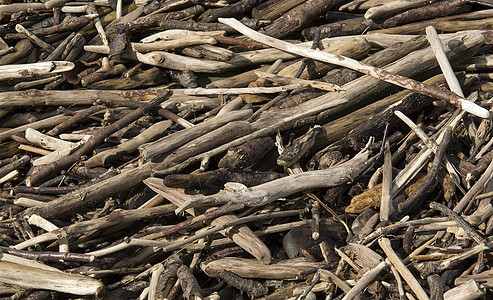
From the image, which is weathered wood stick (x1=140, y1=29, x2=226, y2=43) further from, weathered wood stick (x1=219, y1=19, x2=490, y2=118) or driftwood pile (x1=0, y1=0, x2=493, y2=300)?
weathered wood stick (x1=219, y1=19, x2=490, y2=118)

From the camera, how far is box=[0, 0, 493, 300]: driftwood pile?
6254 mm

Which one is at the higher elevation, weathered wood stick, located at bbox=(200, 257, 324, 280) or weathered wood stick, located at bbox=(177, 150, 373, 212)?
weathered wood stick, located at bbox=(177, 150, 373, 212)

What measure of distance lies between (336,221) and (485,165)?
63.2 inches

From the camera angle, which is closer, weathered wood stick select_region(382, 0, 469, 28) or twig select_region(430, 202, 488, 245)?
twig select_region(430, 202, 488, 245)

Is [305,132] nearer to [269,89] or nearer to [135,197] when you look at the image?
[269,89]

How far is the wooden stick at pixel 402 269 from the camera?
5777mm

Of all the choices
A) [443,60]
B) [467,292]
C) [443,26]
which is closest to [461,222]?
[467,292]

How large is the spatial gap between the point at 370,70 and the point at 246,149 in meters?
1.69

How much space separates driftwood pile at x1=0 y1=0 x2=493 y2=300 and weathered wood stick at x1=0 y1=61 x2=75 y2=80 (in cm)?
2

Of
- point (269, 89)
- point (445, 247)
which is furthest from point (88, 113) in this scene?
point (445, 247)

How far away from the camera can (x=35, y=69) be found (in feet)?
25.5

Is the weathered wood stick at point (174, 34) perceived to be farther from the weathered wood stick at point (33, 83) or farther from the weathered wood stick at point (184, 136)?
the weathered wood stick at point (184, 136)

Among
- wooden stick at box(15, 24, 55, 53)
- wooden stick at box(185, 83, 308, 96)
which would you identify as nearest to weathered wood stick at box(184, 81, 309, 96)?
wooden stick at box(185, 83, 308, 96)

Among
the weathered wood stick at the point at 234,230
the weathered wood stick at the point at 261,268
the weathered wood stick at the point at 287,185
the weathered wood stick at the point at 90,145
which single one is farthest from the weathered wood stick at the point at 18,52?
the weathered wood stick at the point at 261,268
